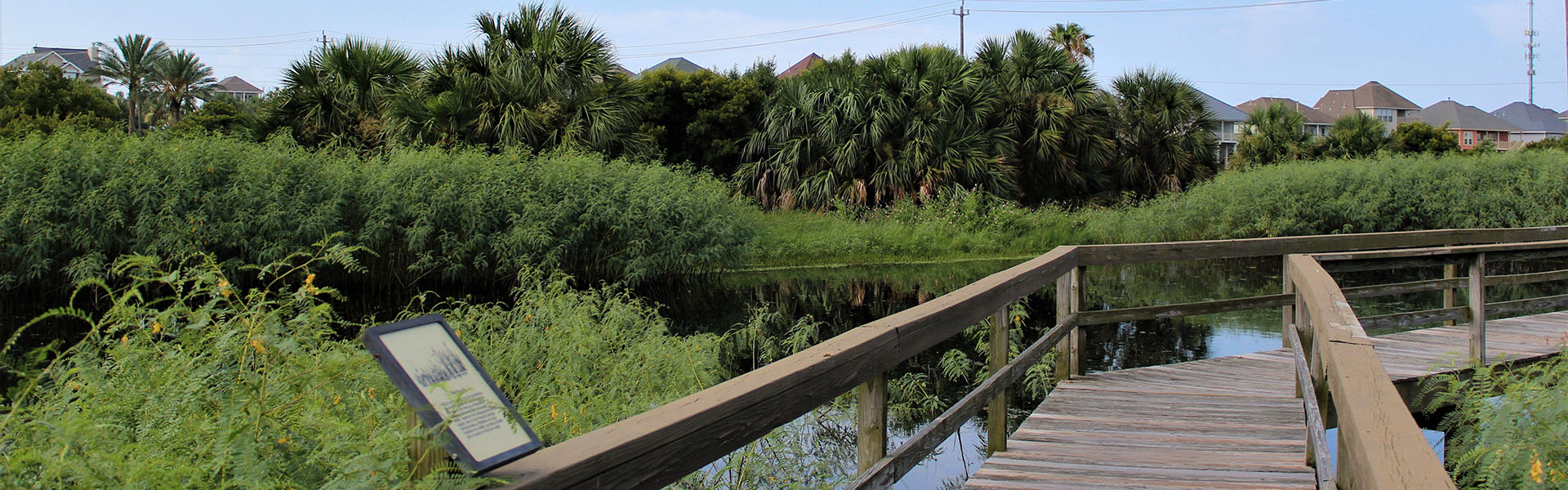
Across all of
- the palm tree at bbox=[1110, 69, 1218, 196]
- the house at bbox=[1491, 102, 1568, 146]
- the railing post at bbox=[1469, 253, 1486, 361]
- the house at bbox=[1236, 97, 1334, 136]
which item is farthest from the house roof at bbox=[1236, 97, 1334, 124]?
A: the railing post at bbox=[1469, 253, 1486, 361]

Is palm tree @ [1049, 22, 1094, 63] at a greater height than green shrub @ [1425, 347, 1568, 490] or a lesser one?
greater

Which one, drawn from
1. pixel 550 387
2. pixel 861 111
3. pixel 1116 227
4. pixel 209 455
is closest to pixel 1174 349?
pixel 550 387

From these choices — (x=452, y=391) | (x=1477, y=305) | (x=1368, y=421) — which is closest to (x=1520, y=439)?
(x=1368, y=421)

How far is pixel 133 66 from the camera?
149 feet

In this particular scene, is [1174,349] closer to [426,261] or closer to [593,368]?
[593,368]

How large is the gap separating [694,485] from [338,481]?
3.18 m

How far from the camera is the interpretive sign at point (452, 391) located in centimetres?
121

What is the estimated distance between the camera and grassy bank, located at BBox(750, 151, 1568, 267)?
18.6 metres

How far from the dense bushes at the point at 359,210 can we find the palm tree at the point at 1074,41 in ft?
76.0

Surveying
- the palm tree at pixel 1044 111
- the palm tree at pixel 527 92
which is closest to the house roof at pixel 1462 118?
the palm tree at pixel 1044 111

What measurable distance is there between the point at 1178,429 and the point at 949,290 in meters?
9.40

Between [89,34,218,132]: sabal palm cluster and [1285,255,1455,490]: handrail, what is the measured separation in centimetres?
4963

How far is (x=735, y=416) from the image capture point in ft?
5.97

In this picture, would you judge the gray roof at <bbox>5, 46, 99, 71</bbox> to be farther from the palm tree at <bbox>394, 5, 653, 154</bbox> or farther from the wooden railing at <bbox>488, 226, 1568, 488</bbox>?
the wooden railing at <bbox>488, 226, 1568, 488</bbox>
